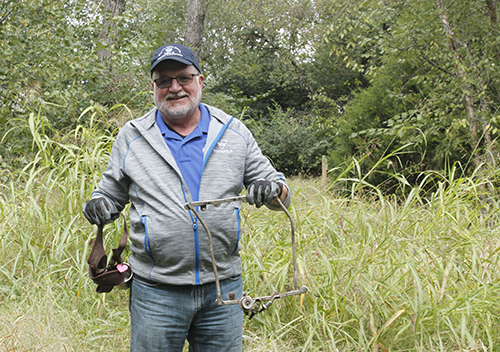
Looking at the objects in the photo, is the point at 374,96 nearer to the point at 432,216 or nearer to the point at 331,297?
the point at 432,216

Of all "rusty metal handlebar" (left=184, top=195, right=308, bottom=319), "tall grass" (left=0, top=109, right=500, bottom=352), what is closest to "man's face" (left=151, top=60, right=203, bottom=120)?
"rusty metal handlebar" (left=184, top=195, right=308, bottom=319)

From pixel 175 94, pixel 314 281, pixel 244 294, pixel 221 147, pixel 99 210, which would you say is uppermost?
pixel 175 94

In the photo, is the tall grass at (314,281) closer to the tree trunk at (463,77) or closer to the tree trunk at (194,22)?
the tree trunk at (463,77)

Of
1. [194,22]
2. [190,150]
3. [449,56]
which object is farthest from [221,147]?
[194,22]

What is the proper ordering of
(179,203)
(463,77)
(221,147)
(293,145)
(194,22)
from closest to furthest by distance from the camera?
(179,203)
(221,147)
(463,77)
(194,22)
(293,145)

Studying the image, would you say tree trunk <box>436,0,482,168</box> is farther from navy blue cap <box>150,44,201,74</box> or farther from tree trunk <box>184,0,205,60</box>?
navy blue cap <box>150,44,201,74</box>

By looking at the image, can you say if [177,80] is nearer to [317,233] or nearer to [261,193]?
[261,193]

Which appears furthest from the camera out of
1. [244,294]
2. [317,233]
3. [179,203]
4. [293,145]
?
[293,145]

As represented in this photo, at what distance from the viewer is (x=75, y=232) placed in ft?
11.9

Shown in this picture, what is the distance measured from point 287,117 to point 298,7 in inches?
187

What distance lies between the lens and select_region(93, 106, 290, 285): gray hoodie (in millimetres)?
1740

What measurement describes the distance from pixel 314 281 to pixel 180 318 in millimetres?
1507

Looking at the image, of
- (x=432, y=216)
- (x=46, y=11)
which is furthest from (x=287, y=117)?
(x=432, y=216)

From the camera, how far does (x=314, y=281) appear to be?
3.10 m
